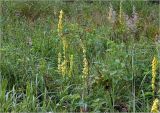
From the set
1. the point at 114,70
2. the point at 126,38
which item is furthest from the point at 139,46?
the point at 114,70

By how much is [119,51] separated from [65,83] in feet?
2.42

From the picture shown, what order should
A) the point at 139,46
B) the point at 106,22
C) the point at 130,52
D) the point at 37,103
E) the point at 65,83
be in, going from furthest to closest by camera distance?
the point at 106,22
the point at 139,46
the point at 130,52
the point at 65,83
the point at 37,103

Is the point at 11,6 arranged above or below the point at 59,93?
above

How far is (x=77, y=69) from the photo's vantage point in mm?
4066

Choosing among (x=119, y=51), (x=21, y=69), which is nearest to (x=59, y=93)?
(x=21, y=69)

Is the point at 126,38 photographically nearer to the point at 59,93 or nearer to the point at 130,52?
the point at 130,52

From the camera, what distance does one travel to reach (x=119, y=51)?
4.28 m

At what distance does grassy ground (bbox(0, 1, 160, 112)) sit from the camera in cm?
349

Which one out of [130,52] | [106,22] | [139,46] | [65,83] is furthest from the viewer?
[106,22]

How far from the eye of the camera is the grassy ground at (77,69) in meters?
3.49

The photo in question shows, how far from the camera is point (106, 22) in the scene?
20.4ft

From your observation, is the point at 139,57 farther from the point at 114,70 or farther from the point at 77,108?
the point at 77,108

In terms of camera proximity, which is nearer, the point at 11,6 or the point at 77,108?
the point at 77,108

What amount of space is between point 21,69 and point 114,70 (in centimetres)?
87
